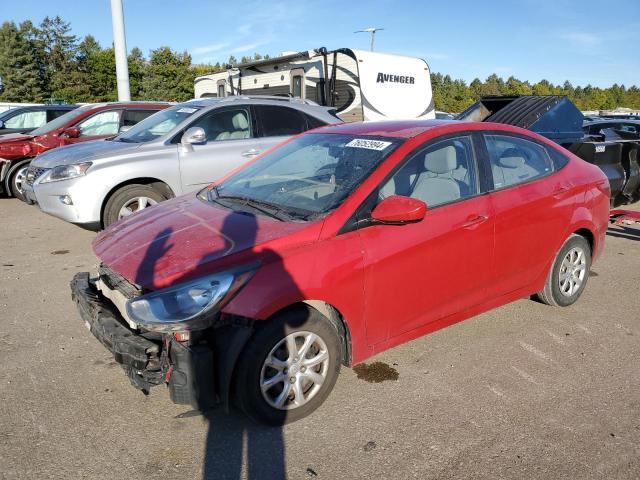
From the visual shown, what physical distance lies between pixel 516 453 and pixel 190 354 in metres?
1.74

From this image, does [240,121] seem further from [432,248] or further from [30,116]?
[30,116]

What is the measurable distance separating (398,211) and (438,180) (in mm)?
690

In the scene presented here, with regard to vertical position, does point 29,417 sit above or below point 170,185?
below

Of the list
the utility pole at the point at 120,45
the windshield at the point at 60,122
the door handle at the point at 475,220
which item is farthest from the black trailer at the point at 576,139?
the utility pole at the point at 120,45

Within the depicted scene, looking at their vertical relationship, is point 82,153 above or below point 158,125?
below

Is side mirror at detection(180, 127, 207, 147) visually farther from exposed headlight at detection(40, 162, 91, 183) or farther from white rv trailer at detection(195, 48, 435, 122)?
white rv trailer at detection(195, 48, 435, 122)

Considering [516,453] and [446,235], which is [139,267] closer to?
[446,235]

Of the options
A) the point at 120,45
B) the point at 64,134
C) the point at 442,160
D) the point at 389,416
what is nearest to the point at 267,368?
the point at 389,416

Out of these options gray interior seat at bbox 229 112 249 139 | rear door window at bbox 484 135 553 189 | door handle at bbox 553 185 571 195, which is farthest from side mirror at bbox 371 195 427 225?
gray interior seat at bbox 229 112 249 139

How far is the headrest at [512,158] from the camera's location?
4.04 meters

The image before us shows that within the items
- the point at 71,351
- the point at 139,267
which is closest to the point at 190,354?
the point at 139,267

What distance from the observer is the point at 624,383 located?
11.5 feet

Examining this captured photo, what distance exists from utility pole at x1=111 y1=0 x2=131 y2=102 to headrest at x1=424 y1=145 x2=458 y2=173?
13.6 meters

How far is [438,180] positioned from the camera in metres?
3.66
